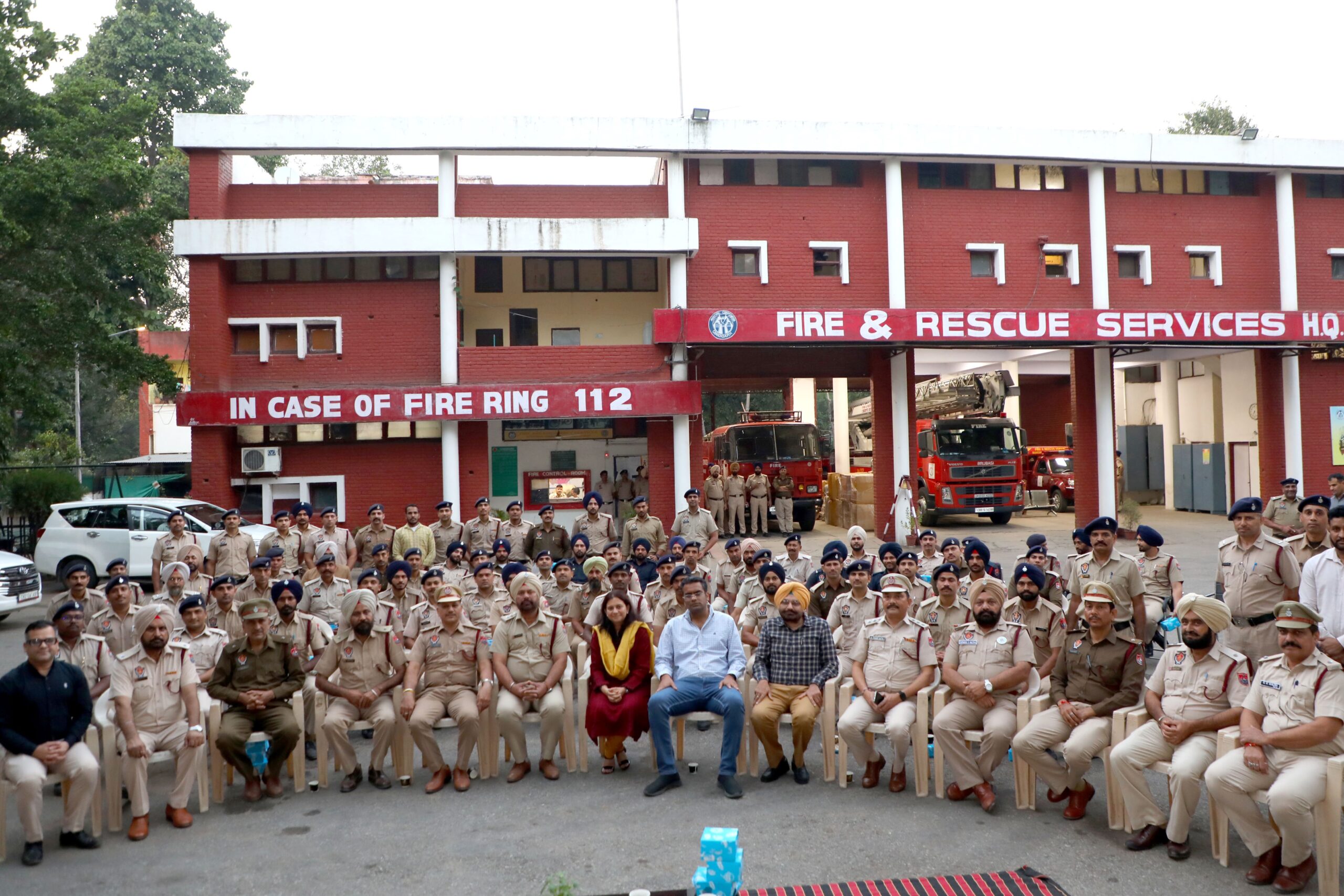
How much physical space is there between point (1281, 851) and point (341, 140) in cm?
1892

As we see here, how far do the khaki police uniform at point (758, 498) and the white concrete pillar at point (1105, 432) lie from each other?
7.12 metres

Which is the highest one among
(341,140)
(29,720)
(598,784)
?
(341,140)

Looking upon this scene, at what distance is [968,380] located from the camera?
Answer: 1054 inches

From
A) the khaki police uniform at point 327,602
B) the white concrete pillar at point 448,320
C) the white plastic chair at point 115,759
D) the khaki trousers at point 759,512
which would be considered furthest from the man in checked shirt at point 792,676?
the khaki trousers at point 759,512

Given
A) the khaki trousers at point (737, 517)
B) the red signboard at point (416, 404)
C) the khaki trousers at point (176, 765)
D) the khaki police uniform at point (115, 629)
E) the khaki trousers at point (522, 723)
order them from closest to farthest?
the khaki trousers at point (176, 765)
the khaki trousers at point (522, 723)
the khaki police uniform at point (115, 629)
the red signboard at point (416, 404)
the khaki trousers at point (737, 517)

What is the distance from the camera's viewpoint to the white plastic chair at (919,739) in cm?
686

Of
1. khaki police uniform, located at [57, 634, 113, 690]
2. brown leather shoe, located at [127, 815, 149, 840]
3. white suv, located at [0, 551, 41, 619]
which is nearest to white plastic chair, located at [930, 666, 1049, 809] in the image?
brown leather shoe, located at [127, 815, 149, 840]

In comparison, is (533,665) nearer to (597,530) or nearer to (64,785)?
(64,785)

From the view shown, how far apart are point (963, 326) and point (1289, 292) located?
8.06 meters

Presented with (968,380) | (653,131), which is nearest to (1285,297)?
(968,380)

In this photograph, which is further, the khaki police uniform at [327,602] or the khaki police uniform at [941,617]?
the khaki police uniform at [327,602]

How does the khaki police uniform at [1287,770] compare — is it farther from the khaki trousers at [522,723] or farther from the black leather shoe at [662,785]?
the khaki trousers at [522,723]

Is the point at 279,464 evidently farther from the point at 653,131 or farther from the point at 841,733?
the point at 841,733

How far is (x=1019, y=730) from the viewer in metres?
6.62
